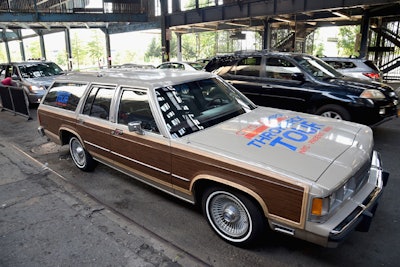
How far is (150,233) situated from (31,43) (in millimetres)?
73521

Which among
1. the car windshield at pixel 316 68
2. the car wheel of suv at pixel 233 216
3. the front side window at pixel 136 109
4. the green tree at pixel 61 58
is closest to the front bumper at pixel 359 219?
the car wheel of suv at pixel 233 216

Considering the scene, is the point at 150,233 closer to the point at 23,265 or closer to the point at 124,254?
the point at 124,254

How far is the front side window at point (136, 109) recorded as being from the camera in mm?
3525

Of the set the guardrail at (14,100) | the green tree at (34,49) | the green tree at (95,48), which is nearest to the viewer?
the guardrail at (14,100)

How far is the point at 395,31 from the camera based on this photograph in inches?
754

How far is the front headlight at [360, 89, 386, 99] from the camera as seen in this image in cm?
580

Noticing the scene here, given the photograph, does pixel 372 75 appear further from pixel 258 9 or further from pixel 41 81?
pixel 41 81

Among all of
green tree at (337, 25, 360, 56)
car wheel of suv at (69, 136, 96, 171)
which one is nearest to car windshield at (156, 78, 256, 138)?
car wheel of suv at (69, 136, 96, 171)

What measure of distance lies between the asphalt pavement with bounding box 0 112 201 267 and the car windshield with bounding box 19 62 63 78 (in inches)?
295

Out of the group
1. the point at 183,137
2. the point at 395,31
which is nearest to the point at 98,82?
the point at 183,137

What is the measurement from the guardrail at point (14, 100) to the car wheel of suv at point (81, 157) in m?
5.26

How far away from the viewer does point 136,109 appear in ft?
12.2

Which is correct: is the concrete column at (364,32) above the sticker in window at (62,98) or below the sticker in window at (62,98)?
above

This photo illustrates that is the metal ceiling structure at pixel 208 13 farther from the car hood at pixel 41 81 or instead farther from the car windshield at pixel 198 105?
the car windshield at pixel 198 105
